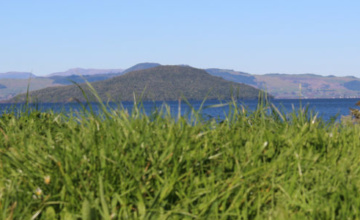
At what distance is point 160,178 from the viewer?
415 cm

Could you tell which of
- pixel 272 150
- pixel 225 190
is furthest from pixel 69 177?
pixel 272 150

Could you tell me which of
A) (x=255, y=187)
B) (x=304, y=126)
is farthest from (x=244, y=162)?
(x=304, y=126)

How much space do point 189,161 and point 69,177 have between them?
1119 mm

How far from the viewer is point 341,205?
3.92m

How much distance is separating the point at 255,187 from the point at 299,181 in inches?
17.2

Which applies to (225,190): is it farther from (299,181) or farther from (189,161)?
(299,181)

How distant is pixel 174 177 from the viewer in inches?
167

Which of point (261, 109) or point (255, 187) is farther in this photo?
point (261, 109)

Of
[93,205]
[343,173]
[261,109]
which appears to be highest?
[261,109]

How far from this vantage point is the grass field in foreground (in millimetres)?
3943

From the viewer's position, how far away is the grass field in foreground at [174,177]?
394 centimetres

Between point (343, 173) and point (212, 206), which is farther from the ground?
Answer: point (343, 173)

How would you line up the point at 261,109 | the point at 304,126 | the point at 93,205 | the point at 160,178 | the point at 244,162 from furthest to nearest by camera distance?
the point at 261,109
the point at 304,126
the point at 244,162
the point at 160,178
the point at 93,205

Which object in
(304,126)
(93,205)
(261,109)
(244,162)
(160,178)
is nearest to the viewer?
(93,205)
